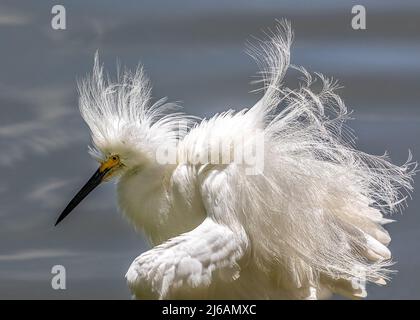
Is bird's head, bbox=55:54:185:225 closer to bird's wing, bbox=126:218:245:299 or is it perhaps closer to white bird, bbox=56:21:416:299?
white bird, bbox=56:21:416:299

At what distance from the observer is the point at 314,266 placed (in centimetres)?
457

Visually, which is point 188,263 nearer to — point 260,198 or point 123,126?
point 260,198

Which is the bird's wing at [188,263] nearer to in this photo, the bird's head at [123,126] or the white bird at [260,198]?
the white bird at [260,198]

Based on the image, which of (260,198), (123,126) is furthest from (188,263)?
(123,126)

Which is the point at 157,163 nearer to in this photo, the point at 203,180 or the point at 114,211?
the point at 203,180

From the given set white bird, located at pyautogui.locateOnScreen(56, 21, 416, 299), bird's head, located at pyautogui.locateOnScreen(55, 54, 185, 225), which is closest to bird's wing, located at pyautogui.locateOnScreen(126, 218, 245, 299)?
white bird, located at pyautogui.locateOnScreen(56, 21, 416, 299)

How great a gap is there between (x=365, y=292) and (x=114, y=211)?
143 cm

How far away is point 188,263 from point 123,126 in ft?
2.29

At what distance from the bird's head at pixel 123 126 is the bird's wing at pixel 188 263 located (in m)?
0.47

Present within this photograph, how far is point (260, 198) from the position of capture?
4.51 m

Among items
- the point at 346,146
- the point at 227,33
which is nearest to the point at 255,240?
the point at 346,146

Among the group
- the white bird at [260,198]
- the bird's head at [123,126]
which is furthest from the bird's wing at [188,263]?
the bird's head at [123,126]

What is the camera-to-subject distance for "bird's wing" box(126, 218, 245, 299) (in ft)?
14.4

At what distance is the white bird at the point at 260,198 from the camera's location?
14.7 feet
